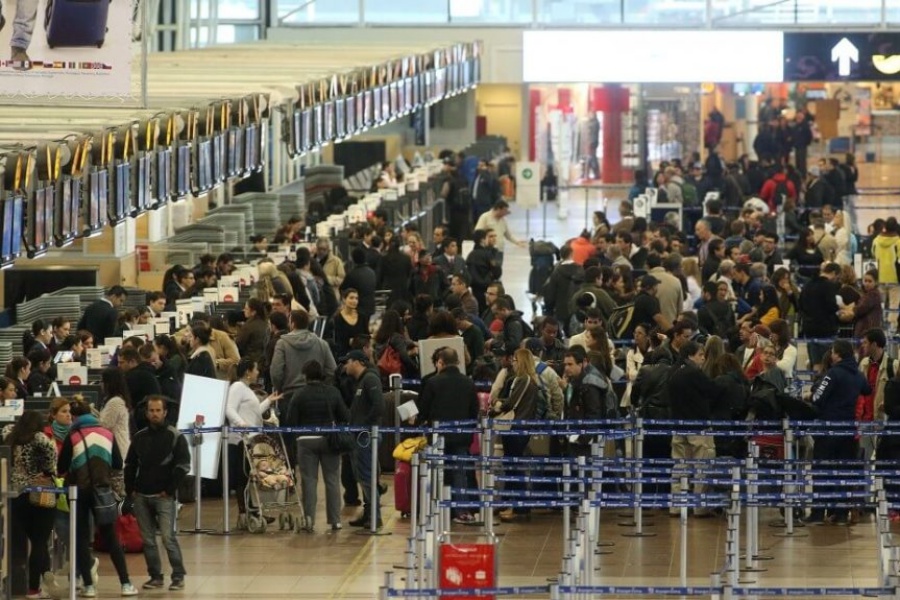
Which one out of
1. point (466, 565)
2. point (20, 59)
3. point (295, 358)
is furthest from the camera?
point (295, 358)

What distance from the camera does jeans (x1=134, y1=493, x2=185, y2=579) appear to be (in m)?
12.4

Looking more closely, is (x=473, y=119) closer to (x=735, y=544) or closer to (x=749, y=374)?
(x=749, y=374)

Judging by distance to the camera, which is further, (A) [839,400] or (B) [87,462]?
(A) [839,400]

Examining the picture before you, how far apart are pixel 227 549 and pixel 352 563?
947mm

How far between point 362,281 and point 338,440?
6097 millimetres

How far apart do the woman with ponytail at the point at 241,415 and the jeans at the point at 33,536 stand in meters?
2.26

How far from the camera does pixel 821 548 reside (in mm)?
13875

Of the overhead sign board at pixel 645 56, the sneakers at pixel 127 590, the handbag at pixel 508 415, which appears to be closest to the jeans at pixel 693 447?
the handbag at pixel 508 415

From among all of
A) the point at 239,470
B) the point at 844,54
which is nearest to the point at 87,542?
the point at 239,470

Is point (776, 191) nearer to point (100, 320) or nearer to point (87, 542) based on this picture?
point (100, 320)

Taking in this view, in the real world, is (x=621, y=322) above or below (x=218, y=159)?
below

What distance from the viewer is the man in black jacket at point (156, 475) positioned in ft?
40.5

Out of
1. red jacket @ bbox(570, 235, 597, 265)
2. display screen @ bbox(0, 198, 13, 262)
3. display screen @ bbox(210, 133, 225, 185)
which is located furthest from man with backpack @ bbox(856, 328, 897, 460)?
red jacket @ bbox(570, 235, 597, 265)

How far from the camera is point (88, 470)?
479 inches
